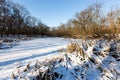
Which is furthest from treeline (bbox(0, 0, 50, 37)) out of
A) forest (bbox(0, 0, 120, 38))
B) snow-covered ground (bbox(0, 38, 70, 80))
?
snow-covered ground (bbox(0, 38, 70, 80))

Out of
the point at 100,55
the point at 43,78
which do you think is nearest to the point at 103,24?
the point at 100,55

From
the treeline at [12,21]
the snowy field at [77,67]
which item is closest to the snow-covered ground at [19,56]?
the snowy field at [77,67]

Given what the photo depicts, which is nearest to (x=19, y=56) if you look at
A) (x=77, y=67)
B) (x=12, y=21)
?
(x=77, y=67)

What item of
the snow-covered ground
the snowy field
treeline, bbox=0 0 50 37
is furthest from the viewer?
treeline, bbox=0 0 50 37

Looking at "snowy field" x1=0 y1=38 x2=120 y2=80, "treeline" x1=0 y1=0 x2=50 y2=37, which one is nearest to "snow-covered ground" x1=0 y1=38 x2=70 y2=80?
"snowy field" x1=0 y1=38 x2=120 y2=80

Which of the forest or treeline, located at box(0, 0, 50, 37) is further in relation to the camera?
treeline, located at box(0, 0, 50, 37)

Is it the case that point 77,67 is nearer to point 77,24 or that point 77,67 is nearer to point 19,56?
point 19,56

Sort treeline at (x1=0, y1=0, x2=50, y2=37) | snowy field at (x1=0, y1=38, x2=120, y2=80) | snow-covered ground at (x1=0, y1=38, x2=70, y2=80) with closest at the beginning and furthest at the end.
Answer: snowy field at (x1=0, y1=38, x2=120, y2=80) < snow-covered ground at (x1=0, y1=38, x2=70, y2=80) < treeline at (x1=0, y1=0, x2=50, y2=37)

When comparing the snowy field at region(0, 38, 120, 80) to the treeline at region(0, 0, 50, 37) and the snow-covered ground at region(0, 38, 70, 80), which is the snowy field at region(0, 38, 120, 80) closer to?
the snow-covered ground at region(0, 38, 70, 80)

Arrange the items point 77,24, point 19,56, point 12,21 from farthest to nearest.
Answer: point 12,21 → point 77,24 → point 19,56

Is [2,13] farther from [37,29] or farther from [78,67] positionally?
[78,67]

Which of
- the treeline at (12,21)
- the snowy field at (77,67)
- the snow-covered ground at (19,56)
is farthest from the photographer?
the treeline at (12,21)

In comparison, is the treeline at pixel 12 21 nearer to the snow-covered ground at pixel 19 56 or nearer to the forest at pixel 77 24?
the forest at pixel 77 24

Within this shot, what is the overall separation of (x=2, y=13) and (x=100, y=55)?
33469 mm
